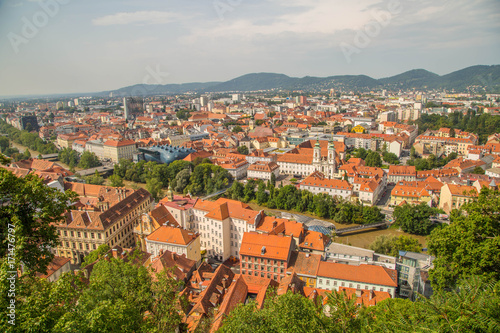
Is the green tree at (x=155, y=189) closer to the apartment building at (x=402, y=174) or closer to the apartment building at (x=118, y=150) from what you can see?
the apartment building at (x=118, y=150)

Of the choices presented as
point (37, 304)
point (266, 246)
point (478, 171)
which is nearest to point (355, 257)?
point (266, 246)

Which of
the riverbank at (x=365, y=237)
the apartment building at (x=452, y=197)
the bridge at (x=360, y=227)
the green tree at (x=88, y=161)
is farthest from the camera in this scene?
the green tree at (x=88, y=161)

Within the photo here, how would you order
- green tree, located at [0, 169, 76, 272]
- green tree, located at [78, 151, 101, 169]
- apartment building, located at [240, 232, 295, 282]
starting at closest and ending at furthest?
green tree, located at [0, 169, 76, 272] → apartment building, located at [240, 232, 295, 282] → green tree, located at [78, 151, 101, 169]

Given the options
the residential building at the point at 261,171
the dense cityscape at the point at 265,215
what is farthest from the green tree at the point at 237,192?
the residential building at the point at 261,171

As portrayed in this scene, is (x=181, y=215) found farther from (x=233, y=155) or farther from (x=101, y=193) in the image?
(x=233, y=155)

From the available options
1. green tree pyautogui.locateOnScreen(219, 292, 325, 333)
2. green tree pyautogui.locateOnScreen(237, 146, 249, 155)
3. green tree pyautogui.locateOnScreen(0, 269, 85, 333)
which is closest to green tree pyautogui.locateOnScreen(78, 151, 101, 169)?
green tree pyautogui.locateOnScreen(237, 146, 249, 155)

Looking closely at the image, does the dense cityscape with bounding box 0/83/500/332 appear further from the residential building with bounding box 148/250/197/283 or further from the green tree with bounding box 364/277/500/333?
the green tree with bounding box 364/277/500/333
